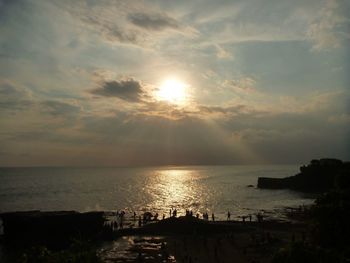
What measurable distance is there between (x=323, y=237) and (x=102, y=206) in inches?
3718

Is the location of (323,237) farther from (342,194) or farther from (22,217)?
(22,217)

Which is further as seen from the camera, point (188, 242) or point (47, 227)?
point (47, 227)

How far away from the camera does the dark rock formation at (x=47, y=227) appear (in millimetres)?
64812

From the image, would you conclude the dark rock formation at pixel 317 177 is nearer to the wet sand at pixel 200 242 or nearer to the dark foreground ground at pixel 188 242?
the dark foreground ground at pixel 188 242

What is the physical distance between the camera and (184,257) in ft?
167

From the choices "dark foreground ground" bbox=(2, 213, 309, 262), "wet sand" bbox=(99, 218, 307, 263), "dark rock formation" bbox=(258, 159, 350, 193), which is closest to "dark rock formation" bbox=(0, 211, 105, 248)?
"dark foreground ground" bbox=(2, 213, 309, 262)

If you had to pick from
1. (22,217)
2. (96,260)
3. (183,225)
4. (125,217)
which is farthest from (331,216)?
(125,217)

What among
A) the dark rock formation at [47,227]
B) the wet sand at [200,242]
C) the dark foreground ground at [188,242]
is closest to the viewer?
the wet sand at [200,242]

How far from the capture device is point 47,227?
66.3 m

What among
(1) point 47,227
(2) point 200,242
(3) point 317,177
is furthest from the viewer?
(3) point 317,177

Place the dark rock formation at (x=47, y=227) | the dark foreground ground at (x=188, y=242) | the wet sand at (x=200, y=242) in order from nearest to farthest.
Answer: the wet sand at (x=200, y=242)
the dark foreground ground at (x=188, y=242)
the dark rock formation at (x=47, y=227)

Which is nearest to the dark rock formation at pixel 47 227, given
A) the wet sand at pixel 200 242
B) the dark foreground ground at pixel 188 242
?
the dark foreground ground at pixel 188 242

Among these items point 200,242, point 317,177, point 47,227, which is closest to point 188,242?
point 200,242

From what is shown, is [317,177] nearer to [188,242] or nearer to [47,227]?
[188,242]
